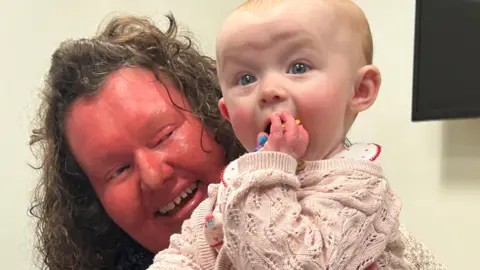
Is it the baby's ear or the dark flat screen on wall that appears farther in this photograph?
the dark flat screen on wall

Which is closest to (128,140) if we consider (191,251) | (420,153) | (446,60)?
(191,251)

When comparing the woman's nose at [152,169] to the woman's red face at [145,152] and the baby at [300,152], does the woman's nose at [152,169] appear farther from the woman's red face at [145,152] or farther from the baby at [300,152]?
the baby at [300,152]

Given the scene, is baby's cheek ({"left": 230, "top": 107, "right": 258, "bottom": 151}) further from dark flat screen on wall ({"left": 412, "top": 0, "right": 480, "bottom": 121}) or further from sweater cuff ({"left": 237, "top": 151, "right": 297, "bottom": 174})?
dark flat screen on wall ({"left": 412, "top": 0, "right": 480, "bottom": 121})

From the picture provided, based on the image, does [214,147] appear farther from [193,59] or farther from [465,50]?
[465,50]

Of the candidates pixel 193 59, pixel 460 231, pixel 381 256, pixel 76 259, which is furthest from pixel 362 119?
pixel 381 256

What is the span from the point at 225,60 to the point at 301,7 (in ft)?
0.41

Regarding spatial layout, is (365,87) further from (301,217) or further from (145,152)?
(145,152)

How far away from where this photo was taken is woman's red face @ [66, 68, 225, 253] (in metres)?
1.10

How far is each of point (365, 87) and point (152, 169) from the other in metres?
0.44

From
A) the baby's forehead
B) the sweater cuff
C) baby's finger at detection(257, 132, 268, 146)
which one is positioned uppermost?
the baby's forehead

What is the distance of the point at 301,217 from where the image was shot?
2.32ft

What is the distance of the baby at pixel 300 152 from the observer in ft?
2.27

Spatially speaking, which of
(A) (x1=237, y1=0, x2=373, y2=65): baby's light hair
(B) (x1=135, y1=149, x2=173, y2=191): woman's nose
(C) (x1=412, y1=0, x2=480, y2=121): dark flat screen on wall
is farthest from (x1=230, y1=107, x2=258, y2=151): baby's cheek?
(C) (x1=412, y1=0, x2=480, y2=121): dark flat screen on wall

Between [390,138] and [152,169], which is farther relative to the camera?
[390,138]
